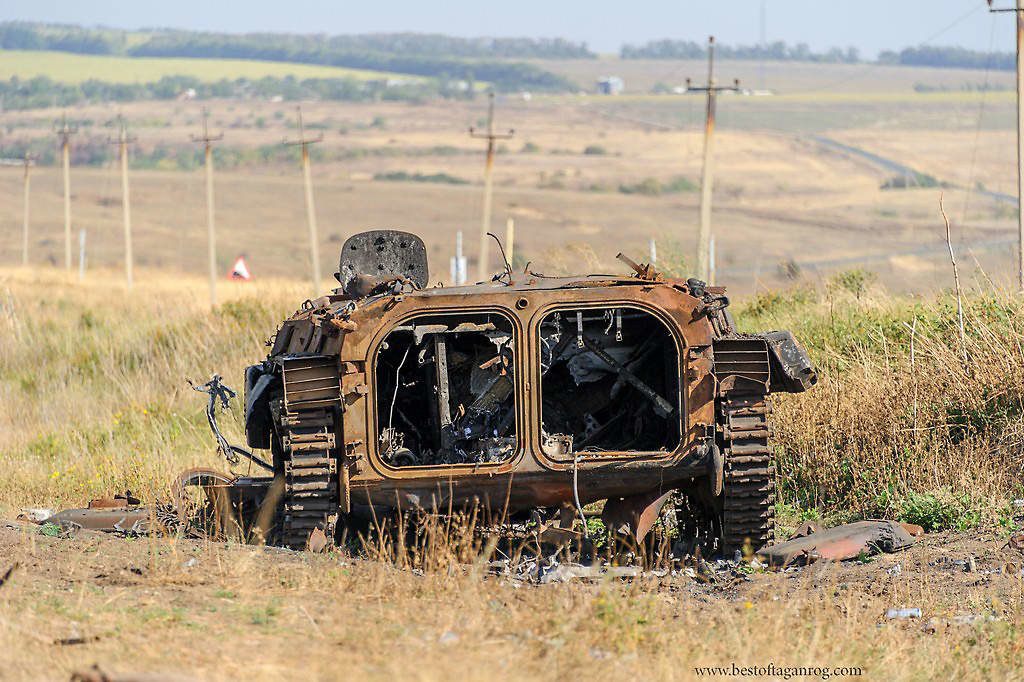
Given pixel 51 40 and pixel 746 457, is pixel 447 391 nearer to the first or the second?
pixel 746 457

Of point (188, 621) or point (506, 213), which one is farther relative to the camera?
point (506, 213)

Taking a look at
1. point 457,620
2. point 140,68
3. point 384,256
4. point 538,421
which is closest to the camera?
point 457,620

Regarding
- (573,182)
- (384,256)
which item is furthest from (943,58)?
(384,256)

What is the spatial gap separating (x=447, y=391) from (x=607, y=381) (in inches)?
46.3

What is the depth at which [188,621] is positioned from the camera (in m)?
6.52

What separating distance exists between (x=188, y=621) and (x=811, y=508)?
239 inches

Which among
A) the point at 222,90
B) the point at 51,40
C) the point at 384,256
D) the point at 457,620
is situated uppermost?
the point at 51,40

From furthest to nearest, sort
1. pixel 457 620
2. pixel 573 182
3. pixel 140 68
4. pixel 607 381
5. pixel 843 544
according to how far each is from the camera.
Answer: pixel 140 68 < pixel 573 182 < pixel 607 381 < pixel 843 544 < pixel 457 620

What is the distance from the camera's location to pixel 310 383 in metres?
8.70

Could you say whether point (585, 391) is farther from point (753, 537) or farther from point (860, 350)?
point (860, 350)

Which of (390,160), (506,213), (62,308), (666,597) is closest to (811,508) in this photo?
(666,597)

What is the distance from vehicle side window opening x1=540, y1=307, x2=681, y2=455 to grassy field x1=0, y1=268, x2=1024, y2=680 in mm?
1513

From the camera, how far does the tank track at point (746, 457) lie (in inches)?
342

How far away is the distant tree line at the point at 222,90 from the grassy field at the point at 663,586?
119m
